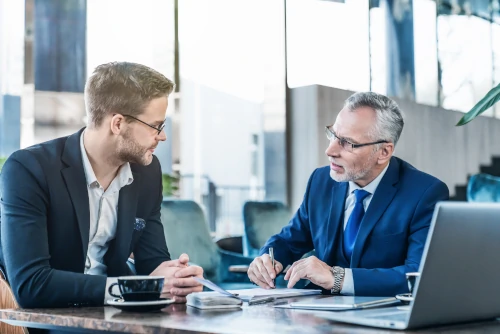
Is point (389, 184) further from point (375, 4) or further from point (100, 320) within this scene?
point (375, 4)

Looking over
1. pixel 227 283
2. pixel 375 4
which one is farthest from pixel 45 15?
pixel 375 4

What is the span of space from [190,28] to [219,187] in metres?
2.41

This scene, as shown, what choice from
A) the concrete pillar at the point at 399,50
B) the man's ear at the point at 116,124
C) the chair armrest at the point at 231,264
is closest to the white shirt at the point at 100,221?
the man's ear at the point at 116,124

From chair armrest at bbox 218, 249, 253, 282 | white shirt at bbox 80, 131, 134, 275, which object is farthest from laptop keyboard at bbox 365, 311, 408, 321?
chair armrest at bbox 218, 249, 253, 282

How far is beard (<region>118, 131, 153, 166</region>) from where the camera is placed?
2.16 meters

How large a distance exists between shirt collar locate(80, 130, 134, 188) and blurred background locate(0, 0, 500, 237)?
12.8 feet

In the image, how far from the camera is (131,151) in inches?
85.0

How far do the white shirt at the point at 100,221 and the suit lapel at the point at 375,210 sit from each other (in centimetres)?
79

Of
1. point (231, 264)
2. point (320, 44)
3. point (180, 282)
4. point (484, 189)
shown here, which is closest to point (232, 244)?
point (231, 264)

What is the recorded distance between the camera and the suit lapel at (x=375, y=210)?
7.66 feet

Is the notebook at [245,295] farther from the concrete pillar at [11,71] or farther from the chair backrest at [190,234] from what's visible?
the concrete pillar at [11,71]

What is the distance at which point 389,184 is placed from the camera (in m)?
2.42

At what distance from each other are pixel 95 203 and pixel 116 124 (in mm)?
248

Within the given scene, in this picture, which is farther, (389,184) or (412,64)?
(412,64)
